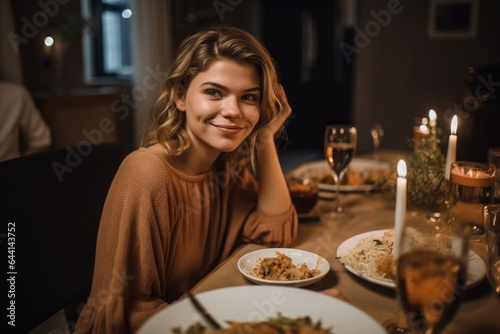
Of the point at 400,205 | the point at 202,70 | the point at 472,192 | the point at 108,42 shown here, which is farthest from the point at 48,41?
the point at 400,205

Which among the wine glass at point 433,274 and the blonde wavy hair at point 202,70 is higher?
the blonde wavy hair at point 202,70

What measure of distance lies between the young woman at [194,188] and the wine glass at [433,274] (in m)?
0.60

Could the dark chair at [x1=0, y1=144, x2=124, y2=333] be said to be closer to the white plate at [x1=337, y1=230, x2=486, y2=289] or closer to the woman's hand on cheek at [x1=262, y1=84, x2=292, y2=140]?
the woman's hand on cheek at [x1=262, y1=84, x2=292, y2=140]

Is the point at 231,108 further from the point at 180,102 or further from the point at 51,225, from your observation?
the point at 51,225

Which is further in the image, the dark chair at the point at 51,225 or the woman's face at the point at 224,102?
the woman's face at the point at 224,102

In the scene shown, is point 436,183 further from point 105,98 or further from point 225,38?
point 105,98

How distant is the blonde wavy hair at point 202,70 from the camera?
132 cm

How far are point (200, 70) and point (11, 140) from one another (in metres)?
2.25

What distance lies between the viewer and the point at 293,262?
3.57 feet

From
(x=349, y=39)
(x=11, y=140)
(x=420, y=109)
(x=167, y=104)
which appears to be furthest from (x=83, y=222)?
(x=349, y=39)

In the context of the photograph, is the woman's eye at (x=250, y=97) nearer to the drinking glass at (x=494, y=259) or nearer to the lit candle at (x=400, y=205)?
the lit candle at (x=400, y=205)

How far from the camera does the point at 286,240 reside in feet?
4.30

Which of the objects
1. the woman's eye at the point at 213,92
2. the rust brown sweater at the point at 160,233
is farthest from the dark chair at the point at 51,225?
the woman's eye at the point at 213,92

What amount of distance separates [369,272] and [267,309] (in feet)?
A: 1.01
